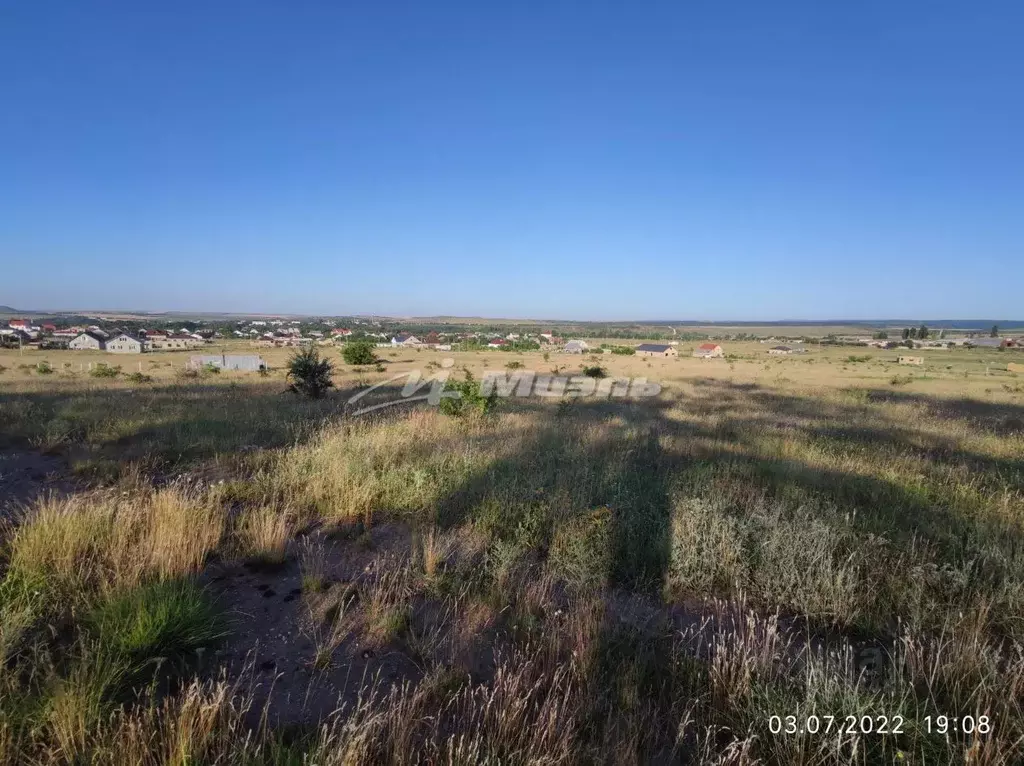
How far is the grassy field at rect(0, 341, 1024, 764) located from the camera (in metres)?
2.11

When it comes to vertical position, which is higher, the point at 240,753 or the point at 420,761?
the point at 240,753

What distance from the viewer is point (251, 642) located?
9.45 feet

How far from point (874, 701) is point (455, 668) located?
84.4 inches

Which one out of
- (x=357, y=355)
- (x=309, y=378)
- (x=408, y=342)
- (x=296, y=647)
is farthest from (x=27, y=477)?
(x=408, y=342)

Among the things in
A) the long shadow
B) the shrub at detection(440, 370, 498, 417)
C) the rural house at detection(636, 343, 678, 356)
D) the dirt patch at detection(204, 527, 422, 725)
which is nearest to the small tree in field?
the long shadow

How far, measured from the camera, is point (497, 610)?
3305mm

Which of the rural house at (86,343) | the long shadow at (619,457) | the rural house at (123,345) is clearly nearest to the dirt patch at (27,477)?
the long shadow at (619,457)

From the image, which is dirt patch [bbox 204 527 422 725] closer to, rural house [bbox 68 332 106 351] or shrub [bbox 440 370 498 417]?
shrub [bbox 440 370 498 417]

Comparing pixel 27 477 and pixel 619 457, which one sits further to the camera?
pixel 619 457

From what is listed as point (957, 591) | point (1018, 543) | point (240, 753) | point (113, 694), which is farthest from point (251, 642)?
point (1018, 543)

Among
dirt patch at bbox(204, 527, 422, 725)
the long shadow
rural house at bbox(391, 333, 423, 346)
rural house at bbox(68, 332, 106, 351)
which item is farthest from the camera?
rural house at bbox(391, 333, 423, 346)

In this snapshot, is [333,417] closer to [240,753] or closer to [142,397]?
[142,397]

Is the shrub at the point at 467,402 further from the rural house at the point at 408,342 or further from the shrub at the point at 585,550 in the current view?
the rural house at the point at 408,342

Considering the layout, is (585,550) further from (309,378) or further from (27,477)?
(309,378)
